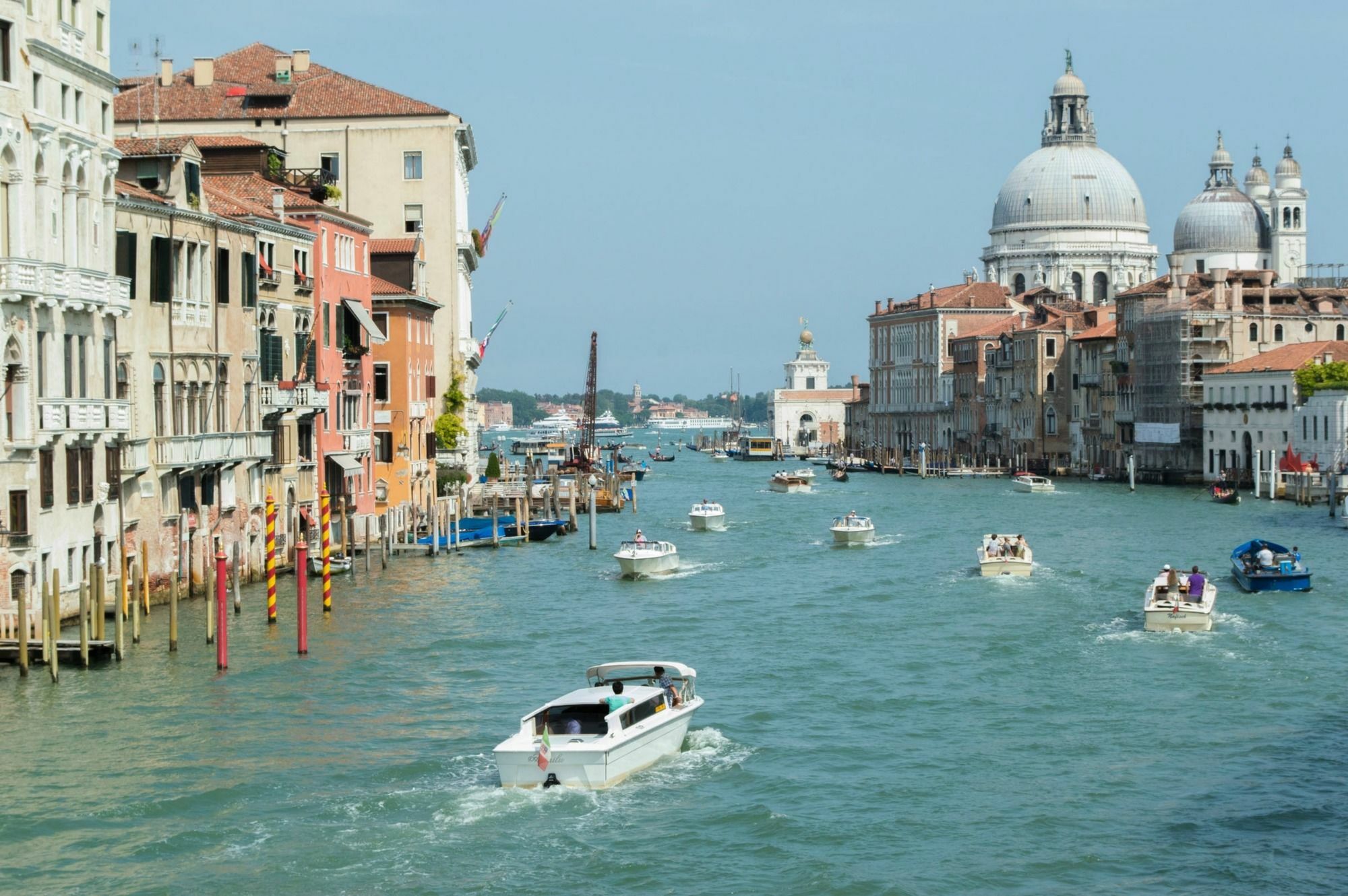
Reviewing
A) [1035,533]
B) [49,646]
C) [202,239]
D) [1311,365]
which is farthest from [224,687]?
[1311,365]

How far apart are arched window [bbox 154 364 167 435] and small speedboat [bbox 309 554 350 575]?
603cm

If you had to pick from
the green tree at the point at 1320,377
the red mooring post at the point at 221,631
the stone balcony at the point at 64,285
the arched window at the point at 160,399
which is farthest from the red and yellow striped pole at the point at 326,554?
the green tree at the point at 1320,377

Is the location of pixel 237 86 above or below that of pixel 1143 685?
above

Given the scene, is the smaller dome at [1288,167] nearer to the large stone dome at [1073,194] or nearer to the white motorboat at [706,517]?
the large stone dome at [1073,194]

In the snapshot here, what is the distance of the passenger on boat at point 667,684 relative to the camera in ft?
71.8

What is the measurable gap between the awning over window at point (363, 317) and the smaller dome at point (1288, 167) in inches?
4147

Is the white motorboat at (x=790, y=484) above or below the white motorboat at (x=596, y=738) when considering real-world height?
above

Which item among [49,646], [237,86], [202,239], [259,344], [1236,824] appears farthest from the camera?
[237,86]

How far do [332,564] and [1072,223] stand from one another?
112504 mm

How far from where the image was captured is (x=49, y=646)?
24062 millimetres

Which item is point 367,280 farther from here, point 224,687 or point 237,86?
point 224,687

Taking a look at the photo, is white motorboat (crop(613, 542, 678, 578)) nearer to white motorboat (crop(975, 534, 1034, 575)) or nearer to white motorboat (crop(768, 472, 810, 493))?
white motorboat (crop(975, 534, 1034, 575))

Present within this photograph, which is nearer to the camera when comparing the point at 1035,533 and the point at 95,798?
the point at 95,798

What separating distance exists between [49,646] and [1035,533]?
1377 inches
